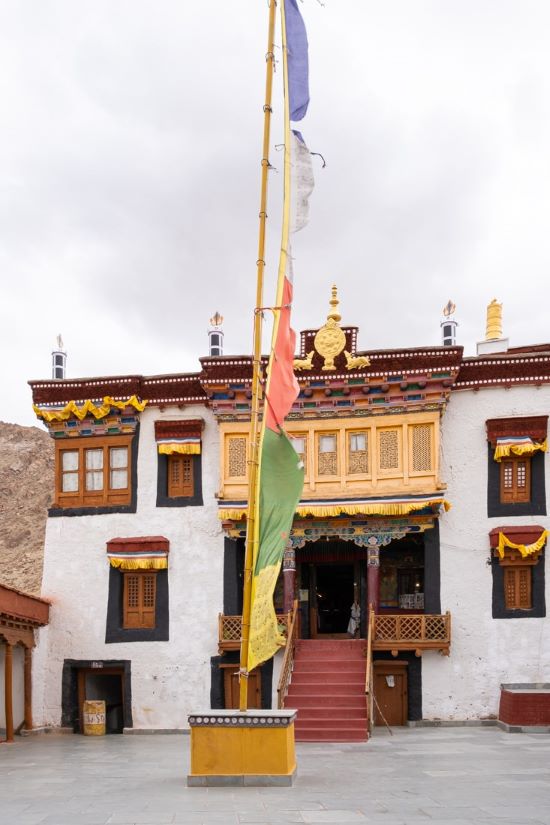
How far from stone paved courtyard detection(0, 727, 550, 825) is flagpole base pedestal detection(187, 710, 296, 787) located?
276 mm

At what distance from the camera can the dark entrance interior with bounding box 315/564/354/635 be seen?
87.1 ft

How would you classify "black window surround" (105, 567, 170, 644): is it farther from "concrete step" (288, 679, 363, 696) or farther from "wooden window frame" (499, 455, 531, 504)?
"wooden window frame" (499, 455, 531, 504)

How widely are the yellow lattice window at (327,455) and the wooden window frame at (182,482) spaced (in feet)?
11.0

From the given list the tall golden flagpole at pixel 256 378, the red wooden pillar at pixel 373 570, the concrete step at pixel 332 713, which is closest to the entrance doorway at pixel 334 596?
the red wooden pillar at pixel 373 570

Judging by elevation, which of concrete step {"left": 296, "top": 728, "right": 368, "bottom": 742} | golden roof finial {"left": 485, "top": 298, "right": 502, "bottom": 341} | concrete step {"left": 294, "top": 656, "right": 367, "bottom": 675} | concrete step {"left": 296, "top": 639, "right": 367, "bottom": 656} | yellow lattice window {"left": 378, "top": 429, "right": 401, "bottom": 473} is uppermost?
golden roof finial {"left": 485, "top": 298, "right": 502, "bottom": 341}

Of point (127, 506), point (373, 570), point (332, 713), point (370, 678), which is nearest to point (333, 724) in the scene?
point (332, 713)

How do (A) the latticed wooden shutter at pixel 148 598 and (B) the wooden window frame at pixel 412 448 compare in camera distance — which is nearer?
(B) the wooden window frame at pixel 412 448

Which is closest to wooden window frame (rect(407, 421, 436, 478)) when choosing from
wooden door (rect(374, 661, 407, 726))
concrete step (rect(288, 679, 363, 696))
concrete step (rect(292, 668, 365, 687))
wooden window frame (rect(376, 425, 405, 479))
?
wooden window frame (rect(376, 425, 405, 479))

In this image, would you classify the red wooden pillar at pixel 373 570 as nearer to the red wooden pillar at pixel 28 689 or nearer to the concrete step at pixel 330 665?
the concrete step at pixel 330 665

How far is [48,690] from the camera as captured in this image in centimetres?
2278

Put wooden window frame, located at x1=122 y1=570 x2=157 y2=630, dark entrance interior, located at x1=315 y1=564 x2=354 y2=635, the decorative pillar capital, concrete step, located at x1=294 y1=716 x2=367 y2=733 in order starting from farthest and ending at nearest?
dark entrance interior, located at x1=315 y1=564 x2=354 y2=635 < wooden window frame, located at x1=122 y1=570 x2=157 y2=630 < the decorative pillar capital < concrete step, located at x1=294 y1=716 x2=367 y2=733

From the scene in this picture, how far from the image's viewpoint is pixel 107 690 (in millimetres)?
24500

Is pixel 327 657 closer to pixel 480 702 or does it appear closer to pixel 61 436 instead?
pixel 480 702

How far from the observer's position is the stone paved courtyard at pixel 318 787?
10211mm
